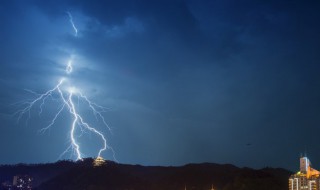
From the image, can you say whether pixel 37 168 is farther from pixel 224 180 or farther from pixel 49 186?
pixel 224 180

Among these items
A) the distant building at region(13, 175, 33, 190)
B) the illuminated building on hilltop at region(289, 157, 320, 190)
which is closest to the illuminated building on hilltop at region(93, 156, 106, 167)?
the distant building at region(13, 175, 33, 190)

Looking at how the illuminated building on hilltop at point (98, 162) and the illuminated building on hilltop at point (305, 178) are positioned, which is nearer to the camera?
the illuminated building on hilltop at point (305, 178)

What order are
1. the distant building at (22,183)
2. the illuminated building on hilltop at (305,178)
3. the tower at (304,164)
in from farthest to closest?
the distant building at (22,183) → the tower at (304,164) → the illuminated building on hilltop at (305,178)

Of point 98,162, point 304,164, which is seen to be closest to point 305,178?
point 304,164

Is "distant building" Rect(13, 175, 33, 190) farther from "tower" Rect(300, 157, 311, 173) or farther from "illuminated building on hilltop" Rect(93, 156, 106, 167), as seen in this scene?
"tower" Rect(300, 157, 311, 173)

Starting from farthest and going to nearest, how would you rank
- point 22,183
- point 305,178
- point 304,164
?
point 22,183, point 304,164, point 305,178

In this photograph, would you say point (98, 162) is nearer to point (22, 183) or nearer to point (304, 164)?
point (22, 183)

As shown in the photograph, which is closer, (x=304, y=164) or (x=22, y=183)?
(x=304, y=164)

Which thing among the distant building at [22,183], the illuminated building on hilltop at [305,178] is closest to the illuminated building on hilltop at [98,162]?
the distant building at [22,183]

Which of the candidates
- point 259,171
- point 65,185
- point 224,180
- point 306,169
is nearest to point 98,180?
point 65,185

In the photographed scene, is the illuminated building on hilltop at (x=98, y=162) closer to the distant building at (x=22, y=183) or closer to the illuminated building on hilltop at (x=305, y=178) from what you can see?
the distant building at (x=22, y=183)
